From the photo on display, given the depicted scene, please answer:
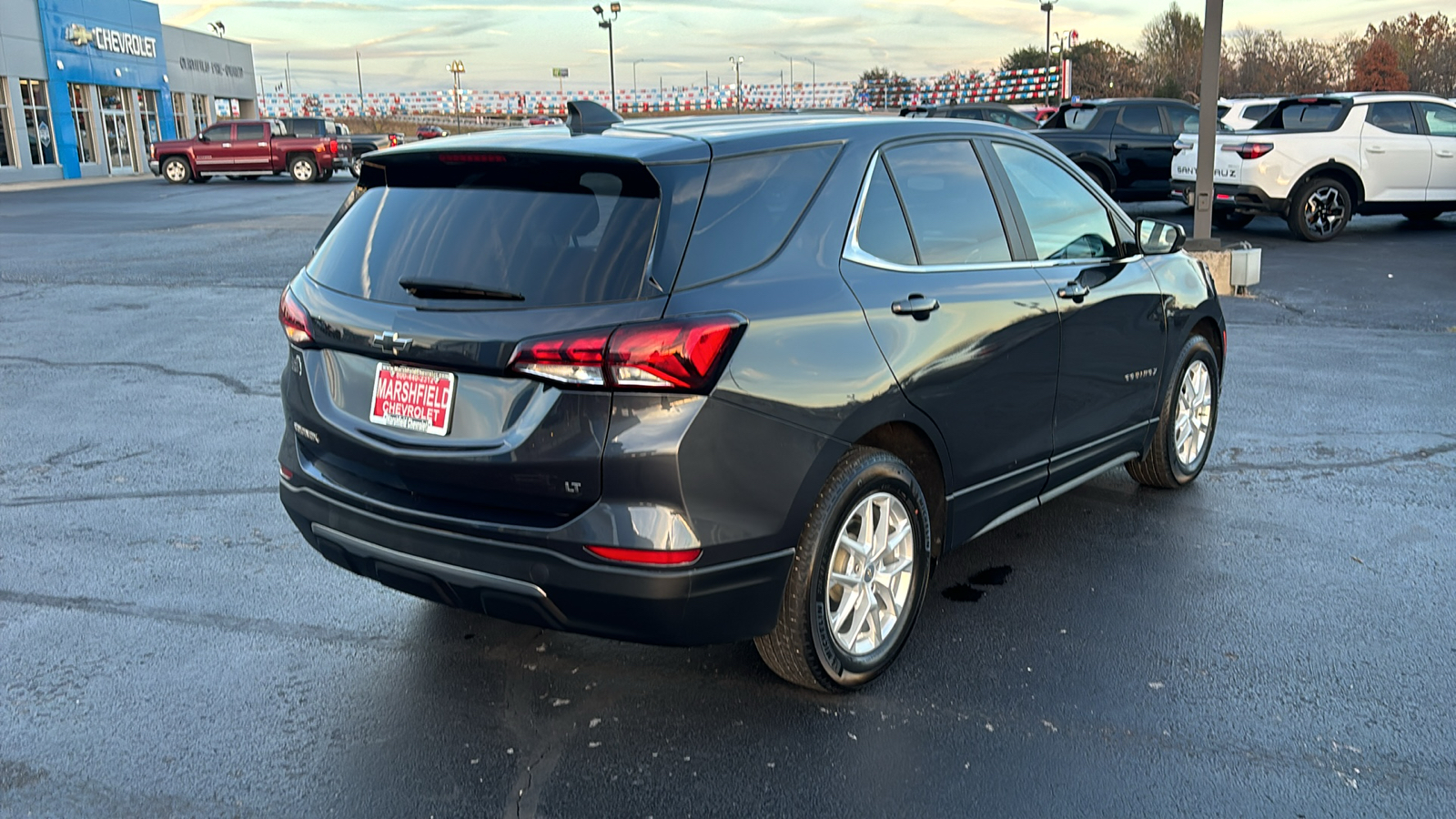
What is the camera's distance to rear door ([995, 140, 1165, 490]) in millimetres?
4391

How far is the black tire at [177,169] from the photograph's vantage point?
116 ft

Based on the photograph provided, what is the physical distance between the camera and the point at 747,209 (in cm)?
329

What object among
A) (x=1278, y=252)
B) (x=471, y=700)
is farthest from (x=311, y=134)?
(x=471, y=700)

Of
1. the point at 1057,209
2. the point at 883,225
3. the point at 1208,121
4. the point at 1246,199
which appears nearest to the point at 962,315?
the point at 883,225

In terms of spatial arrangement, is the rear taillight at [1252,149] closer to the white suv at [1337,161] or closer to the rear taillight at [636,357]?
the white suv at [1337,161]

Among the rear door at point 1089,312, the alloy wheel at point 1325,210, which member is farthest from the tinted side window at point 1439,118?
the rear door at point 1089,312

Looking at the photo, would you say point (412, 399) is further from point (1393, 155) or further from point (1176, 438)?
point (1393, 155)

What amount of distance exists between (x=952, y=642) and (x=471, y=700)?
1575 mm

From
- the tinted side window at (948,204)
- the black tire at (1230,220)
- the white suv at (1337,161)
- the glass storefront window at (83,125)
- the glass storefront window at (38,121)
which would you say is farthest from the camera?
the glass storefront window at (83,125)

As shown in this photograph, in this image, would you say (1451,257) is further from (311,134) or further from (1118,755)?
(311,134)

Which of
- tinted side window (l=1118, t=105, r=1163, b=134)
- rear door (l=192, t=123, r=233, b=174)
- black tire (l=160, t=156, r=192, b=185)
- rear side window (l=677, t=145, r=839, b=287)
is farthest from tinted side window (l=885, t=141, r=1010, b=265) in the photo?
black tire (l=160, t=156, r=192, b=185)

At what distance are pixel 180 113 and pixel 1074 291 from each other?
2109 inches

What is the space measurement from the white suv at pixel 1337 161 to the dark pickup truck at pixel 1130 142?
2.83m

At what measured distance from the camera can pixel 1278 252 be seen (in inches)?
578
